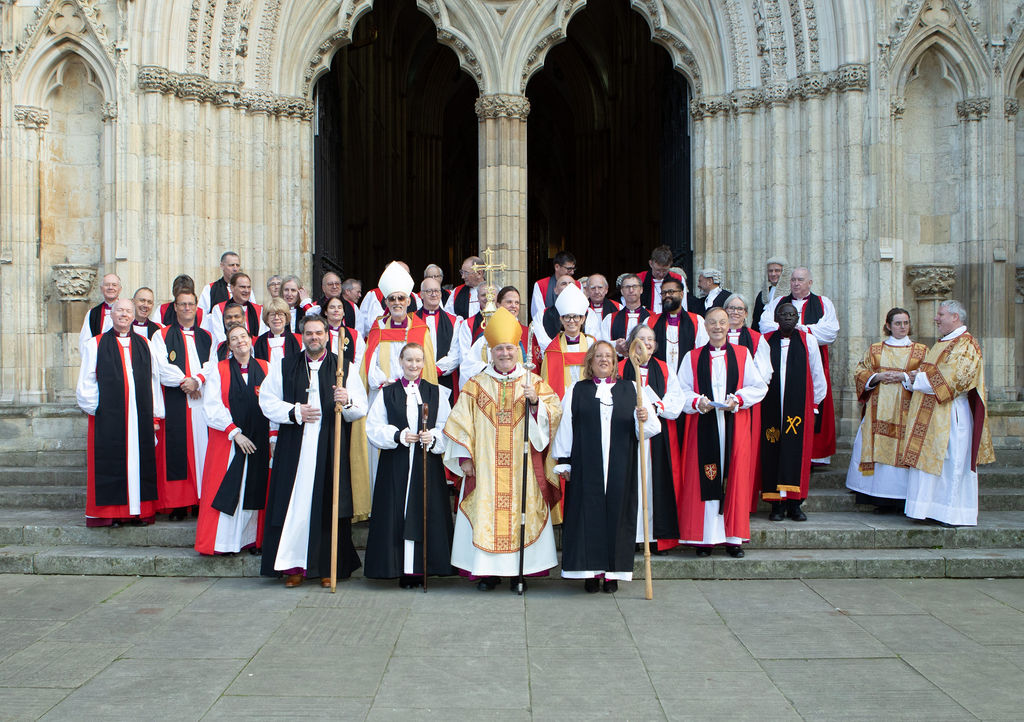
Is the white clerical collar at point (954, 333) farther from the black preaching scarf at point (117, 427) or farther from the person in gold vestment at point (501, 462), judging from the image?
the black preaching scarf at point (117, 427)

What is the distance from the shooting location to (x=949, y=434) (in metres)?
7.49

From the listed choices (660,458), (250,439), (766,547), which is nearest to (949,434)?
(766,547)

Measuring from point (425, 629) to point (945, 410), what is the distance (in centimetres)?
463

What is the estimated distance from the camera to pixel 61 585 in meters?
6.53

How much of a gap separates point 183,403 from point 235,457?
51.4 inches

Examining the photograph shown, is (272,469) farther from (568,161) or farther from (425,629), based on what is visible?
(568,161)

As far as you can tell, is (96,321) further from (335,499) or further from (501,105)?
(501,105)

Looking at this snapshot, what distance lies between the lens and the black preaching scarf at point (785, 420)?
7559 millimetres

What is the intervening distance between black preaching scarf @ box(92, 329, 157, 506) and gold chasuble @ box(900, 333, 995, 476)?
20.2 feet

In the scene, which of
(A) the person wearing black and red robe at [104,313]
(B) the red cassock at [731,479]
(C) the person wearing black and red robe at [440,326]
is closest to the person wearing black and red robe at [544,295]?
(C) the person wearing black and red robe at [440,326]

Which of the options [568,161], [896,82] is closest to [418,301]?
[896,82]

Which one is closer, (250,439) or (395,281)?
(250,439)

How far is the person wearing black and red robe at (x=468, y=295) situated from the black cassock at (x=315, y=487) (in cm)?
251

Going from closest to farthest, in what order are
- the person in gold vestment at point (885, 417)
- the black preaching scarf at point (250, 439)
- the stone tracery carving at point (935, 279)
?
the black preaching scarf at point (250, 439) → the person in gold vestment at point (885, 417) → the stone tracery carving at point (935, 279)
